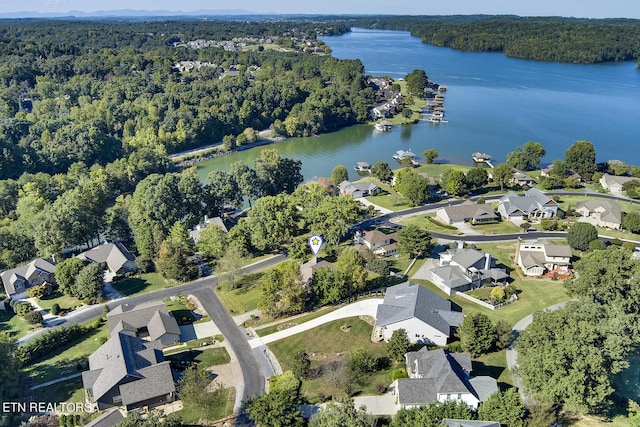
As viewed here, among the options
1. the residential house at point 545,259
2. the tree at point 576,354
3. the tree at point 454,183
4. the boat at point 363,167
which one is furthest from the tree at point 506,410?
the boat at point 363,167

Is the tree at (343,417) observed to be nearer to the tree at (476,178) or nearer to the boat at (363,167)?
the tree at (476,178)

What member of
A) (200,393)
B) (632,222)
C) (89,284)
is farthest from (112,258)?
(632,222)

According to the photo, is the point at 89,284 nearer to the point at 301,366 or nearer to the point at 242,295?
the point at 242,295

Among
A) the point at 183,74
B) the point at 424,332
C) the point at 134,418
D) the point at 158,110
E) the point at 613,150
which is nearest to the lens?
the point at 134,418

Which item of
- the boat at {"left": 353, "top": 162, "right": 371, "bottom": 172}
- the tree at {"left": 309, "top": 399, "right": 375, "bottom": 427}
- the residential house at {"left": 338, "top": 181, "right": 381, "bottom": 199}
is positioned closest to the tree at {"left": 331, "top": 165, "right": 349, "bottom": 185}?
the residential house at {"left": 338, "top": 181, "right": 381, "bottom": 199}

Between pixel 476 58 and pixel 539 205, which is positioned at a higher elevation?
pixel 476 58

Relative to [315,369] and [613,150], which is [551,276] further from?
[613,150]

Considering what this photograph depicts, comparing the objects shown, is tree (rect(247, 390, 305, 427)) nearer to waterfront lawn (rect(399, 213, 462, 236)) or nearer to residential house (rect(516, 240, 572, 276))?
residential house (rect(516, 240, 572, 276))

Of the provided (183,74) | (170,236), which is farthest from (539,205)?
(183,74)
